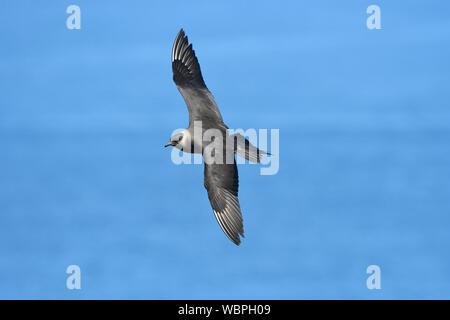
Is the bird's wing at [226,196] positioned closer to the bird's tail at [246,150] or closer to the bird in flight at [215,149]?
the bird in flight at [215,149]

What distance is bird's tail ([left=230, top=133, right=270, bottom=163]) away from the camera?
1097cm

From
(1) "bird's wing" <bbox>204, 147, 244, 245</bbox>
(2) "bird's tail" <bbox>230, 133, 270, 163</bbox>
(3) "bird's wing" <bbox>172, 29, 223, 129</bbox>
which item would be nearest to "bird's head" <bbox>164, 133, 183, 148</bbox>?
(3) "bird's wing" <bbox>172, 29, 223, 129</bbox>

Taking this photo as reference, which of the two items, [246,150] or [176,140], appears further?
[176,140]

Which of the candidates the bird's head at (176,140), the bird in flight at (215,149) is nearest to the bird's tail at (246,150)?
the bird in flight at (215,149)

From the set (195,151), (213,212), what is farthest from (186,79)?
(213,212)

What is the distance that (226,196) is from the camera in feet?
36.3

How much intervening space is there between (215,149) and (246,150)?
1.57 feet

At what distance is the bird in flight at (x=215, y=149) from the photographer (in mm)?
11008

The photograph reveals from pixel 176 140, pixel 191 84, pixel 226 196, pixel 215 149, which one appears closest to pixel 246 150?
pixel 215 149

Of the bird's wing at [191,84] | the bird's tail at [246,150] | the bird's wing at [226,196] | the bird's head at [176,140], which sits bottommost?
the bird's wing at [226,196]

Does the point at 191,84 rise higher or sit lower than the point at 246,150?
higher

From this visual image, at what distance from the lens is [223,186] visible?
36.3 feet

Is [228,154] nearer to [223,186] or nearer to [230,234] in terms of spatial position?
[223,186]

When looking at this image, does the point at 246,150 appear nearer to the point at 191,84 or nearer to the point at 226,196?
the point at 226,196
